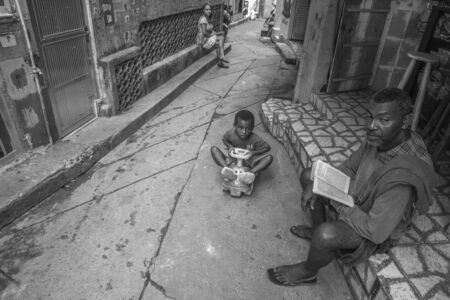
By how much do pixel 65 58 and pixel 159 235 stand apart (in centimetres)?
290

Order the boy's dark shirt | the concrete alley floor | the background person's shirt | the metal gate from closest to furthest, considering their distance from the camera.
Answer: the concrete alley floor → the metal gate → the boy's dark shirt → the background person's shirt

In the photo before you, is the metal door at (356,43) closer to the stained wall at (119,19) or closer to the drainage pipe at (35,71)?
the stained wall at (119,19)

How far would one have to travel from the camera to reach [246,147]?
396 cm

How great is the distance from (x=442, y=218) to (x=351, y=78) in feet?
11.3

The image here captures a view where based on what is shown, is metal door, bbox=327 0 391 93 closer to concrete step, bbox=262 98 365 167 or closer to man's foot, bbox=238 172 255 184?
concrete step, bbox=262 98 365 167

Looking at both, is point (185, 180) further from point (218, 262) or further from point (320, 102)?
point (320, 102)

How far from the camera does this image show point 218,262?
3016mm

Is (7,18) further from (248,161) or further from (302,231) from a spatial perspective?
(302,231)

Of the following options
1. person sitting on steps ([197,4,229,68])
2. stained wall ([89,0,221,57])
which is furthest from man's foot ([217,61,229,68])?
stained wall ([89,0,221,57])

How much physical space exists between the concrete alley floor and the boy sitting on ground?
38 centimetres

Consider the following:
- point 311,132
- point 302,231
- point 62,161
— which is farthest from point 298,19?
point 62,161

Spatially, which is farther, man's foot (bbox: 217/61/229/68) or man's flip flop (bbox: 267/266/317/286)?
man's foot (bbox: 217/61/229/68)

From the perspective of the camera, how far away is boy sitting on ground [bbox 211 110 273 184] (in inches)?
145

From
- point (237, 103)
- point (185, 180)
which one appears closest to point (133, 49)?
point (237, 103)
